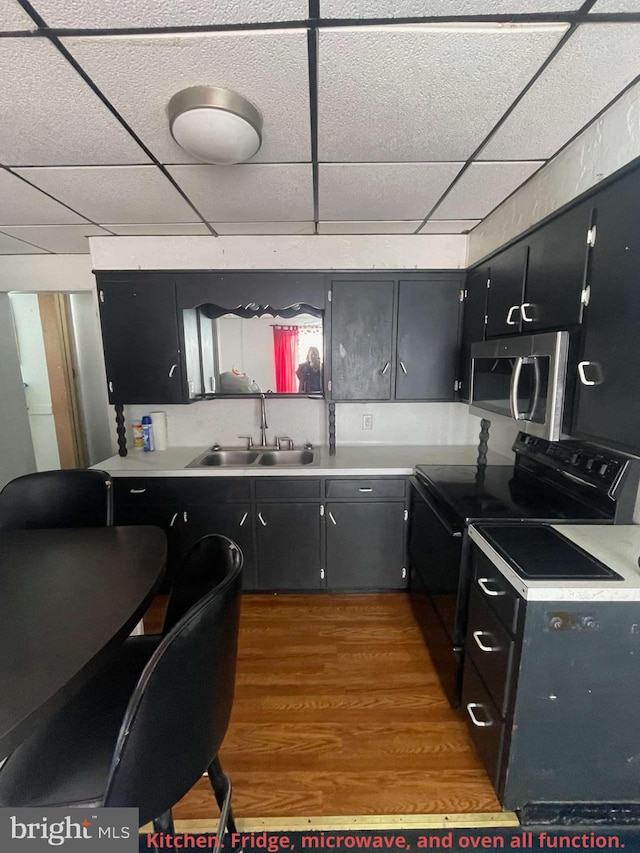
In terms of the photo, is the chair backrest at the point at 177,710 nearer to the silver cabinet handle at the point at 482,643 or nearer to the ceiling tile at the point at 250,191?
the silver cabinet handle at the point at 482,643

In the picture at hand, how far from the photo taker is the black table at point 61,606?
0.73 metres

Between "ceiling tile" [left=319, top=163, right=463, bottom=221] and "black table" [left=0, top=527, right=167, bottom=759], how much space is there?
5.59 feet

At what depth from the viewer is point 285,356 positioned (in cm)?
265

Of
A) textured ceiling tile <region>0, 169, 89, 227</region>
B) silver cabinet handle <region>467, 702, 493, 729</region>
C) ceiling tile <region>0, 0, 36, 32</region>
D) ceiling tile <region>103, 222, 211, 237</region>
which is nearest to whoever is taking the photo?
ceiling tile <region>0, 0, 36, 32</region>

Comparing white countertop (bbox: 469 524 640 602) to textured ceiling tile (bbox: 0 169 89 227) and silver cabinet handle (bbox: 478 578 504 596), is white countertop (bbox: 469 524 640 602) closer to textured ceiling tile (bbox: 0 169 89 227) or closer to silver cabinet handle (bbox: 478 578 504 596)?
silver cabinet handle (bbox: 478 578 504 596)

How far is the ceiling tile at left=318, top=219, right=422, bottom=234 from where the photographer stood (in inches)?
84.9

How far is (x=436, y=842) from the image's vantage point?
1169mm

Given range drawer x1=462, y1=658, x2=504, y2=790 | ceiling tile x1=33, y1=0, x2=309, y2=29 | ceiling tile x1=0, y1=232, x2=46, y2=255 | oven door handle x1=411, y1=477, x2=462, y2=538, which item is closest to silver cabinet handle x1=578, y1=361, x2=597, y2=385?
oven door handle x1=411, y1=477, x2=462, y2=538

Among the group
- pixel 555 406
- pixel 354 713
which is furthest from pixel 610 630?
pixel 354 713

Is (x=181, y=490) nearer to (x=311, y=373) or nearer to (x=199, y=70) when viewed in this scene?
(x=311, y=373)

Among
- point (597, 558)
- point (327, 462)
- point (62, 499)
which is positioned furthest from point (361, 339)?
point (62, 499)

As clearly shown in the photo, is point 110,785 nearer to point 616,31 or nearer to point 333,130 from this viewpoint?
point 333,130

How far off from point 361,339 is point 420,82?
1.39 m

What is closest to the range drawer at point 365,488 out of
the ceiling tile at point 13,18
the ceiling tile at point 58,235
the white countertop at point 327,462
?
the white countertop at point 327,462
